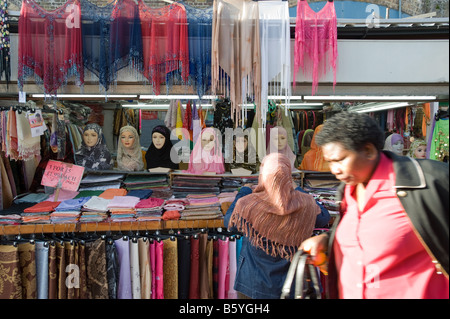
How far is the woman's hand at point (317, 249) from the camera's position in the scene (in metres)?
1.50

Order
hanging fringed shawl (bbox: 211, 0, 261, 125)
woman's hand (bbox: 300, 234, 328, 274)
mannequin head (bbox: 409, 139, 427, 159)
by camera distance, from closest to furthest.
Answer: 1. woman's hand (bbox: 300, 234, 328, 274)
2. hanging fringed shawl (bbox: 211, 0, 261, 125)
3. mannequin head (bbox: 409, 139, 427, 159)

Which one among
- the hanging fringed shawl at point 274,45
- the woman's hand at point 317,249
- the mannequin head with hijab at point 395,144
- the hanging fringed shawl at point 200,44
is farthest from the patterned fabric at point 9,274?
the mannequin head with hijab at point 395,144

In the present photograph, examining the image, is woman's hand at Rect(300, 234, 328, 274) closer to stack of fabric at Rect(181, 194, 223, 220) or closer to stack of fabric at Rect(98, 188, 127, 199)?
stack of fabric at Rect(181, 194, 223, 220)

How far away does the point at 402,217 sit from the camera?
1236 millimetres

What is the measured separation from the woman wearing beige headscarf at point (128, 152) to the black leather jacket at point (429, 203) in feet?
9.30

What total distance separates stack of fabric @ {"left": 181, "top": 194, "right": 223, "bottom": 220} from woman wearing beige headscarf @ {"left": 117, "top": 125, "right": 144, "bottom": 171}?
2.66ft

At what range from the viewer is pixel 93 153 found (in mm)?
3574

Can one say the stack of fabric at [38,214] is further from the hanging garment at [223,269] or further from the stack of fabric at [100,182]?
the hanging garment at [223,269]

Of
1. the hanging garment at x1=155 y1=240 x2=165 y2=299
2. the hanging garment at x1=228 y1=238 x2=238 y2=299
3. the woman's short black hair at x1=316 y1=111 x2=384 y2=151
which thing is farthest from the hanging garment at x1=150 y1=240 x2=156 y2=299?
the woman's short black hair at x1=316 y1=111 x2=384 y2=151

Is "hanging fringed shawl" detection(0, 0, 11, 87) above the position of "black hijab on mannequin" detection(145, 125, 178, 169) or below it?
above

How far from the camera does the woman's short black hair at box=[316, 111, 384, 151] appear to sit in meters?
1.27

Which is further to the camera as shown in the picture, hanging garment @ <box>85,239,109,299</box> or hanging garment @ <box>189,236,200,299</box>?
hanging garment @ <box>189,236,200,299</box>

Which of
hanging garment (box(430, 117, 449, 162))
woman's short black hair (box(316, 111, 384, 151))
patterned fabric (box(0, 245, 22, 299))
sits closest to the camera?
woman's short black hair (box(316, 111, 384, 151))

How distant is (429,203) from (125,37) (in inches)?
89.9
